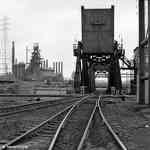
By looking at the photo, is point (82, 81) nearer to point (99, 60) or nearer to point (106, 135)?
point (99, 60)

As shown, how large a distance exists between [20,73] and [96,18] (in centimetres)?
6368

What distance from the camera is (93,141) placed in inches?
353

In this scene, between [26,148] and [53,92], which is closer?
[26,148]

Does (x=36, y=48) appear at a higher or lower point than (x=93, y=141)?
higher

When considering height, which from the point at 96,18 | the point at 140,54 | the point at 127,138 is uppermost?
the point at 96,18

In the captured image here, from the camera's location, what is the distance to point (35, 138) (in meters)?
9.23

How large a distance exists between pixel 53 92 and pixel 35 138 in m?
43.2

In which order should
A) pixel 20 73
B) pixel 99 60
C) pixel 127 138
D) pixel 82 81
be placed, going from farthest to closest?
1. pixel 20 73
2. pixel 99 60
3. pixel 82 81
4. pixel 127 138

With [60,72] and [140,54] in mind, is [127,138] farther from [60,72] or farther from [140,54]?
[60,72]

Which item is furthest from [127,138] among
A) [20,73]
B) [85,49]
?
[20,73]

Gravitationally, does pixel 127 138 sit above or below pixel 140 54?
below

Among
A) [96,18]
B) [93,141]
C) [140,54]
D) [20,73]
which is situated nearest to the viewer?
[93,141]

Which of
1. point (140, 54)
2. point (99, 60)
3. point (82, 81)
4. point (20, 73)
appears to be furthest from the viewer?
point (20, 73)

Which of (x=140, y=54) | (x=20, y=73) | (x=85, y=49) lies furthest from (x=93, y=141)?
(x=20, y=73)
